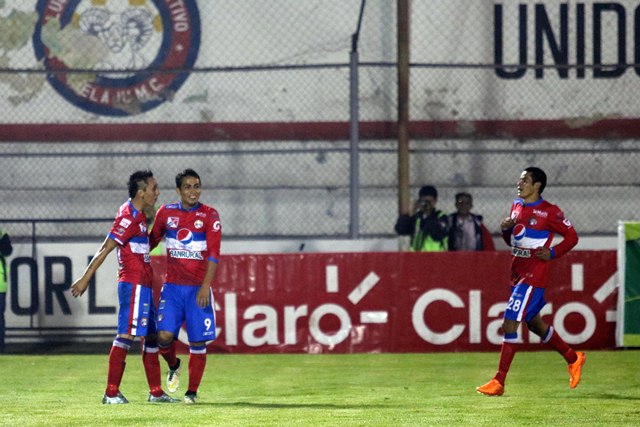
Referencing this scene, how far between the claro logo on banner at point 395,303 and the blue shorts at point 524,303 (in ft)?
11.8

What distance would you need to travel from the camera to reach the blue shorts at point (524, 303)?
10.6 metres

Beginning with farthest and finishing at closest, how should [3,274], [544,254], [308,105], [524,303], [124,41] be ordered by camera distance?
1. [308,105]
2. [124,41]
3. [3,274]
4. [524,303]
5. [544,254]

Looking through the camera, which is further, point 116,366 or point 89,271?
point 116,366

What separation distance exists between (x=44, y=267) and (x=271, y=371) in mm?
3943

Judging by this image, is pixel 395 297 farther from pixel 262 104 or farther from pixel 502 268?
pixel 262 104

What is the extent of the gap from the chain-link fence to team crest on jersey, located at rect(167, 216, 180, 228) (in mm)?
8438

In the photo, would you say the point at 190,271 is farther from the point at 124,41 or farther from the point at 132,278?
the point at 124,41

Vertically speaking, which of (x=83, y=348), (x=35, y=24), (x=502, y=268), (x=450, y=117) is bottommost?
(x=83, y=348)

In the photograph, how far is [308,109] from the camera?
18812mm

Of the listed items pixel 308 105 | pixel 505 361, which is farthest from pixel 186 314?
pixel 308 105

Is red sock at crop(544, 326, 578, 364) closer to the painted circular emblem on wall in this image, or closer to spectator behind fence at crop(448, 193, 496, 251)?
spectator behind fence at crop(448, 193, 496, 251)

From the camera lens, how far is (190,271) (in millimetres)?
9680

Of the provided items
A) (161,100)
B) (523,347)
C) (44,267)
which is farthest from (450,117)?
(44,267)

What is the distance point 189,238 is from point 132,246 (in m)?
0.44
